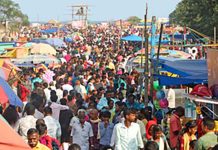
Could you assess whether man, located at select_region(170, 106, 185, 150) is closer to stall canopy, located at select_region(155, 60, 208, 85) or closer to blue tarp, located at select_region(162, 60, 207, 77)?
stall canopy, located at select_region(155, 60, 208, 85)

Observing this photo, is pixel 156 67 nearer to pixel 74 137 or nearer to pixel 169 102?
pixel 169 102

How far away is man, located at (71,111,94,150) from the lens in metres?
9.24

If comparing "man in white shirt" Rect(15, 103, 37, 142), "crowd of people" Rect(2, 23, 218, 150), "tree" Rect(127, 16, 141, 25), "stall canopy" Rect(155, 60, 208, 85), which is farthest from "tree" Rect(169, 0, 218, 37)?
"tree" Rect(127, 16, 141, 25)

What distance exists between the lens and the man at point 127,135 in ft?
25.7

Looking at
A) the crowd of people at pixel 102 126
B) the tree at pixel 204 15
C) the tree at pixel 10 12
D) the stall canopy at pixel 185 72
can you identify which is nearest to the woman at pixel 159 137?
the crowd of people at pixel 102 126

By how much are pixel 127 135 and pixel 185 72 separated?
4.11 meters

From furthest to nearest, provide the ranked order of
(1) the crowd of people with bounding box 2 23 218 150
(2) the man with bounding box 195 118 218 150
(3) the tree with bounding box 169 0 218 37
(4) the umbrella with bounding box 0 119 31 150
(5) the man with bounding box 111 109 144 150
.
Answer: (3) the tree with bounding box 169 0 218 37
(5) the man with bounding box 111 109 144 150
(1) the crowd of people with bounding box 2 23 218 150
(2) the man with bounding box 195 118 218 150
(4) the umbrella with bounding box 0 119 31 150

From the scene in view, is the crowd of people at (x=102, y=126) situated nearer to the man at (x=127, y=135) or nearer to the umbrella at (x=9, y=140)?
the man at (x=127, y=135)

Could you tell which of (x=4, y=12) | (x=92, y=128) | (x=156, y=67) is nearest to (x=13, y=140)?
(x=92, y=128)

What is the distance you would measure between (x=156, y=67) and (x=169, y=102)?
2.99ft

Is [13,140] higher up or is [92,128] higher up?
[13,140]

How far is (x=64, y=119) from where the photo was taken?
10148 mm

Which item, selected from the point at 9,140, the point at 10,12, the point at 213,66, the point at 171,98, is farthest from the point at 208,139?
the point at 10,12

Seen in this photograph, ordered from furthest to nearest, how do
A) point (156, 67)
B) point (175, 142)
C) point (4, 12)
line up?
1. point (4, 12)
2. point (156, 67)
3. point (175, 142)
